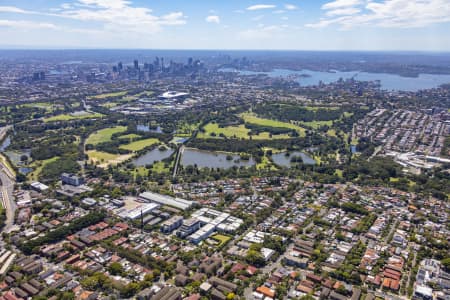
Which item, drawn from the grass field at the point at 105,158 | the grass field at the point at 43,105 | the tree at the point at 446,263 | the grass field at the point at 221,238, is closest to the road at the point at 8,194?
the grass field at the point at 105,158

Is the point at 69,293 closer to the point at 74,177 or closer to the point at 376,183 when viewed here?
the point at 74,177

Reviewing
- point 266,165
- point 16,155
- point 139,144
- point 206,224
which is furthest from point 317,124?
point 16,155

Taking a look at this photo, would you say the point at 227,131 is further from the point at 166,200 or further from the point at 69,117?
the point at 69,117

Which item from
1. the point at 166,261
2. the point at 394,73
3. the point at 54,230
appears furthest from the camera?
the point at 394,73

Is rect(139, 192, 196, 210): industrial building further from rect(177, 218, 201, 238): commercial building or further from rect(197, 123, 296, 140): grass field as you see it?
rect(197, 123, 296, 140): grass field

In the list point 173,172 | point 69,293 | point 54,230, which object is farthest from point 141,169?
point 69,293

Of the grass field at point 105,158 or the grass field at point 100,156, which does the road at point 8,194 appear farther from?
the grass field at point 100,156
